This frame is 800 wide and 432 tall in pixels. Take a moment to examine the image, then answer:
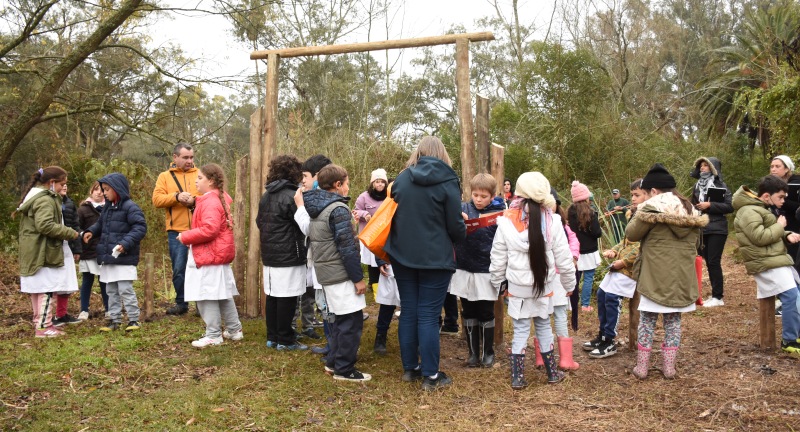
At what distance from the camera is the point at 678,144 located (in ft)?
56.7

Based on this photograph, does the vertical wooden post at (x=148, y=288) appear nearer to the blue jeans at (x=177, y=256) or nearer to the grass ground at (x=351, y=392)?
the blue jeans at (x=177, y=256)

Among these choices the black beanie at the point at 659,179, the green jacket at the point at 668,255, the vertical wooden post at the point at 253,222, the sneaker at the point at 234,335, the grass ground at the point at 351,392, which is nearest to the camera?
the grass ground at the point at 351,392

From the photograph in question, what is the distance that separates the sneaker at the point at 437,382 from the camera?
461cm

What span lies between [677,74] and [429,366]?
31.4 meters

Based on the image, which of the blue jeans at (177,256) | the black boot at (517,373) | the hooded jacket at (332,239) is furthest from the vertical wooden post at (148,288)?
the black boot at (517,373)

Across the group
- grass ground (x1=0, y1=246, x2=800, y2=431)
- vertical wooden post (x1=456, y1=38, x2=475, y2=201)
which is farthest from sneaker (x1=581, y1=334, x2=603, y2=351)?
vertical wooden post (x1=456, y1=38, x2=475, y2=201)

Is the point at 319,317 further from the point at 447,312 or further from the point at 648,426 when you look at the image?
the point at 648,426

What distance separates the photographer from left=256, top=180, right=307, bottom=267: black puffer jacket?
551 cm

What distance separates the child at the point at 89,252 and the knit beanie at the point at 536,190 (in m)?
4.94

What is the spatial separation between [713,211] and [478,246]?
3.52 metres

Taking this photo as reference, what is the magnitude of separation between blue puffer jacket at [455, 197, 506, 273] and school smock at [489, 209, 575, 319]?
0.37 metres

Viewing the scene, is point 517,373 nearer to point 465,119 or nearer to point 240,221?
point 465,119

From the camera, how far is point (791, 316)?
210 inches

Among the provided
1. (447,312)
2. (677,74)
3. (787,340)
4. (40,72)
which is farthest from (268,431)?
(677,74)
